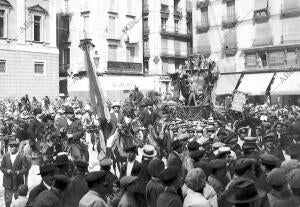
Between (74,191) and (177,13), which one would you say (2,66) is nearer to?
(177,13)

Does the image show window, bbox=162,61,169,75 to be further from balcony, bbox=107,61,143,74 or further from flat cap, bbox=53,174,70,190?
flat cap, bbox=53,174,70,190

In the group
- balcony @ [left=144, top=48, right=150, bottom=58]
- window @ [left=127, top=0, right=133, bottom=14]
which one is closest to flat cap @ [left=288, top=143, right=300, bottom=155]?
window @ [left=127, top=0, right=133, bottom=14]

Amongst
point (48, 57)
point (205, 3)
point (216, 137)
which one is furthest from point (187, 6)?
point (216, 137)

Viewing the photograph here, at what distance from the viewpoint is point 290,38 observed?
121 feet

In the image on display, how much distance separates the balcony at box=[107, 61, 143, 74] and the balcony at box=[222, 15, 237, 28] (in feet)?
32.7

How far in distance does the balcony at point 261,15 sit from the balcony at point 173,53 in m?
11.5

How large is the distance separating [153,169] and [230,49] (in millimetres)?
36936

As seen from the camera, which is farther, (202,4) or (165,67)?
(165,67)

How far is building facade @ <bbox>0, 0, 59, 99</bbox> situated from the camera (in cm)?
3322

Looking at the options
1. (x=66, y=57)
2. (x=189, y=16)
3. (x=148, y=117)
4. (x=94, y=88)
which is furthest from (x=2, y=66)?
(x=189, y=16)

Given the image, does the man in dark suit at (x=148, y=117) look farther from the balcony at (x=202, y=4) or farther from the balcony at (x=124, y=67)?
the balcony at (x=202, y=4)

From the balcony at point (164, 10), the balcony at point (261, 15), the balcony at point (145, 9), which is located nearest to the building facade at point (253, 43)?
the balcony at point (261, 15)

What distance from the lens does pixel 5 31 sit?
3319cm

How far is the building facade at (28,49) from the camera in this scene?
33.2 m
